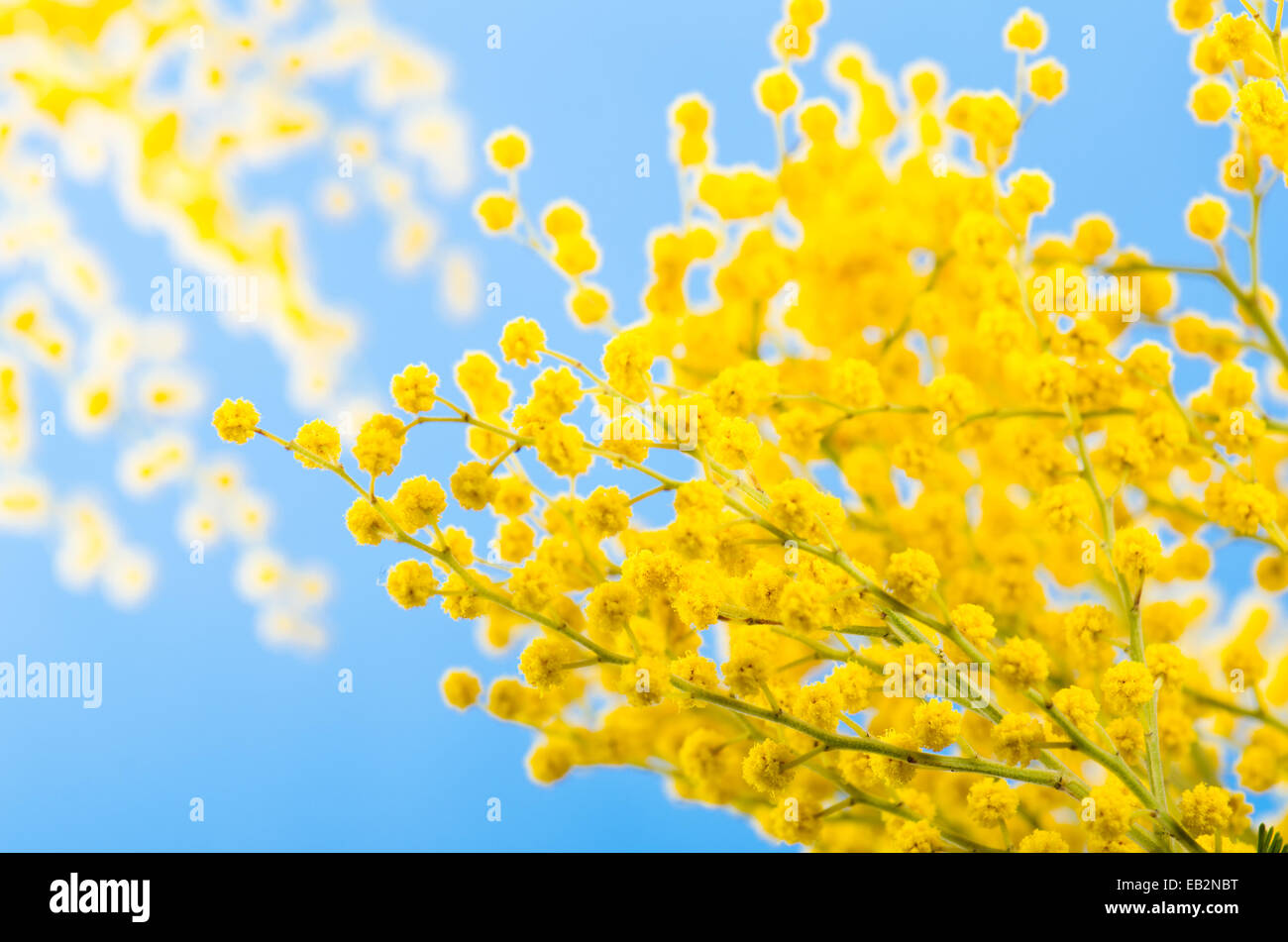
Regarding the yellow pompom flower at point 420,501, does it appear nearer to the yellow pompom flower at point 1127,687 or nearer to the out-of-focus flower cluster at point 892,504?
the out-of-focus flower cluster at point 892,504

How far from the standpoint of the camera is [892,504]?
1.79 feet

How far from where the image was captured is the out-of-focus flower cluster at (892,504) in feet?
1.26

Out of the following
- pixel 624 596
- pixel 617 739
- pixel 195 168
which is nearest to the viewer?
pixel 624 596

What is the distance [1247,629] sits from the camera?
54cm

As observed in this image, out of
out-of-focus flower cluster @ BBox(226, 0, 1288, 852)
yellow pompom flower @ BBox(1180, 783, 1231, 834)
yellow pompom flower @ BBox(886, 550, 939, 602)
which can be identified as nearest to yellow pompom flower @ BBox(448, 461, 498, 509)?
out-of-focus flower cluster @ BBox(226, 0, 1288, 852)

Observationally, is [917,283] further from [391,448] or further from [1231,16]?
[391,448]

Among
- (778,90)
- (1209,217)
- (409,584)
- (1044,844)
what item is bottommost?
(1044,844)

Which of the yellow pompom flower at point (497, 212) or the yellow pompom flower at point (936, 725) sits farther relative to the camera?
the yellow pompom flower at point (497, 212)

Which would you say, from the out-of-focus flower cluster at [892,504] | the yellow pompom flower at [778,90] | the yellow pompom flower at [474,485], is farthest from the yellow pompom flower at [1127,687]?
the yellow pompom flower at [778,90]

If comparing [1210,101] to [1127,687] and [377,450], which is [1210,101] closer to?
[1127,687]

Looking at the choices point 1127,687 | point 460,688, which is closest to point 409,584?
point 460,688
